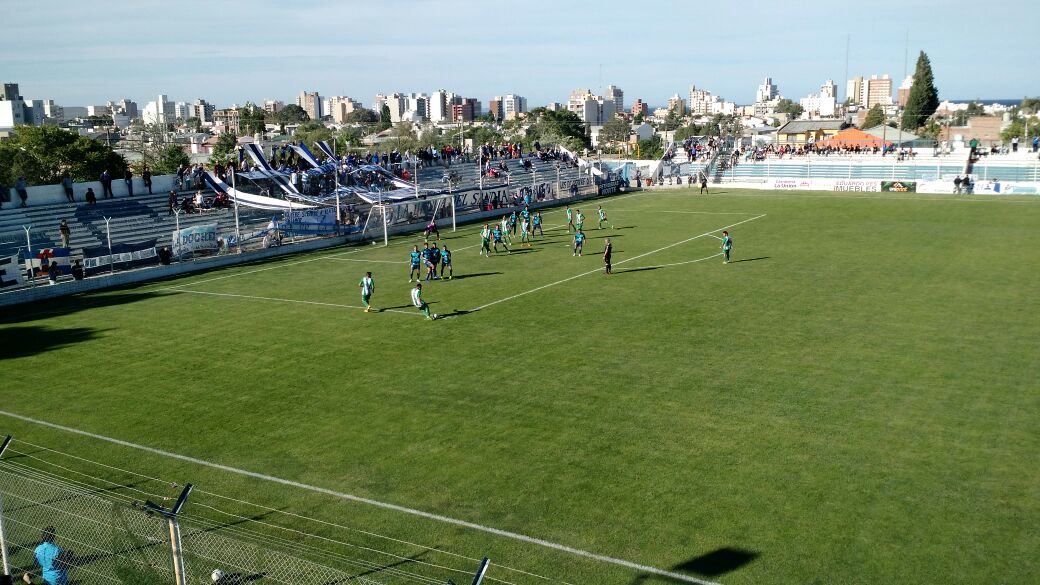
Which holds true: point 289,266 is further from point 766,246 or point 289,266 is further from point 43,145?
point 43,145

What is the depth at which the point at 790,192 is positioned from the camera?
6612 centimetres

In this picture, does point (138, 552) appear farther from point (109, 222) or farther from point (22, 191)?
point (22, 191)

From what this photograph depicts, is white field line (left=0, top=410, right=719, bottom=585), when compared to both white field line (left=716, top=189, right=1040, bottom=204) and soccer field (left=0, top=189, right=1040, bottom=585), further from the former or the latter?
white field line (left=716, top=189, right=1040, bottom=204)

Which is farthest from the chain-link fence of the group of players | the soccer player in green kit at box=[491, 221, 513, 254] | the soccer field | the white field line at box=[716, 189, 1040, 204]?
the white field line at box=[716, 189, 1040, 204]

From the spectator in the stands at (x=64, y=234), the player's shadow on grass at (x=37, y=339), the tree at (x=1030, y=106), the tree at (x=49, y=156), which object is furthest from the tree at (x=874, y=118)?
the player's shadow on grass at (x=37, y=339)

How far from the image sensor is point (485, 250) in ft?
132

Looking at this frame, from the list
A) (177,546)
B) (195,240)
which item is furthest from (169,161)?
(177,546)

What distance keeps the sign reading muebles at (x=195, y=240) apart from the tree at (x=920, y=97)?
11382 centimetres

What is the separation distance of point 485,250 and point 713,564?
29830mm

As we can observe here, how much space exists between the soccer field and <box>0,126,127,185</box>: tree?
38.0 meters

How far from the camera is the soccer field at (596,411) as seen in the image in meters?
12.1

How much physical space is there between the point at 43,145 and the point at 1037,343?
69264 mm

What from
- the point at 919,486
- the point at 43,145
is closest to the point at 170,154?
the point at 43,145

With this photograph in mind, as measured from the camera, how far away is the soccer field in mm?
12109
